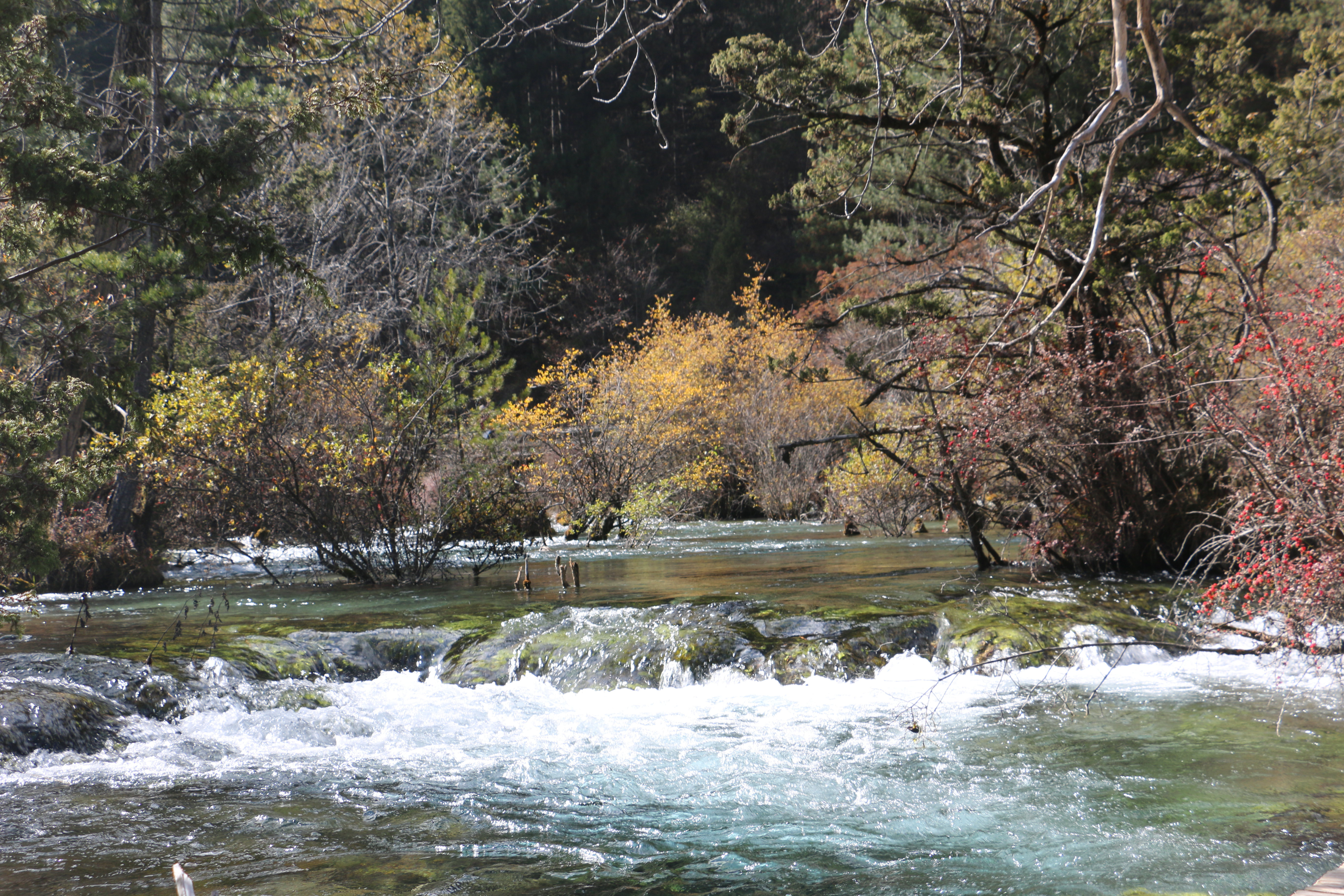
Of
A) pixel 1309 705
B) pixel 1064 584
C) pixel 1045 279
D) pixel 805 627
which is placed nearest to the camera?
pixel 1309 705

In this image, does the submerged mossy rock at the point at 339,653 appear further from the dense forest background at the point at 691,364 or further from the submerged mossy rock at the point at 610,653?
the dense forest background at the point at 691,364

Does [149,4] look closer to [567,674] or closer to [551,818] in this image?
[567,674]

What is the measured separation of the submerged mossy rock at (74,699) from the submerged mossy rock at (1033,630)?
579 cm

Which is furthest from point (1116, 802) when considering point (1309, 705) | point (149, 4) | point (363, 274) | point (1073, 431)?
point (363, 274)

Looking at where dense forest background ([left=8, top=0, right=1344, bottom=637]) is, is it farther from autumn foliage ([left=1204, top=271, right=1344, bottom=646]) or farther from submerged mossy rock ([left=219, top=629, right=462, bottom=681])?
submerged mossy rock ([left=219, top=629, right=462, bottom=681])

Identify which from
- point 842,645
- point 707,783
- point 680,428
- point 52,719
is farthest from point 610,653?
point 680,428

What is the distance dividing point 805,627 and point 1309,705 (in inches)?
140

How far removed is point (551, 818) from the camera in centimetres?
474

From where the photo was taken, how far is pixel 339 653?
8.07 m

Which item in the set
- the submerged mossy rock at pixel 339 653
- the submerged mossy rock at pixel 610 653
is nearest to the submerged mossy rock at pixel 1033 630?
the submerged mossy rock at pixel 610 653

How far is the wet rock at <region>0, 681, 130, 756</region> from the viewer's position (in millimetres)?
5754

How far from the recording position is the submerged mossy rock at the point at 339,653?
24.9 ft

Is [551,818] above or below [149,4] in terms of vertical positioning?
below

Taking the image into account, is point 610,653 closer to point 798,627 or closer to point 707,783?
point 798,627
